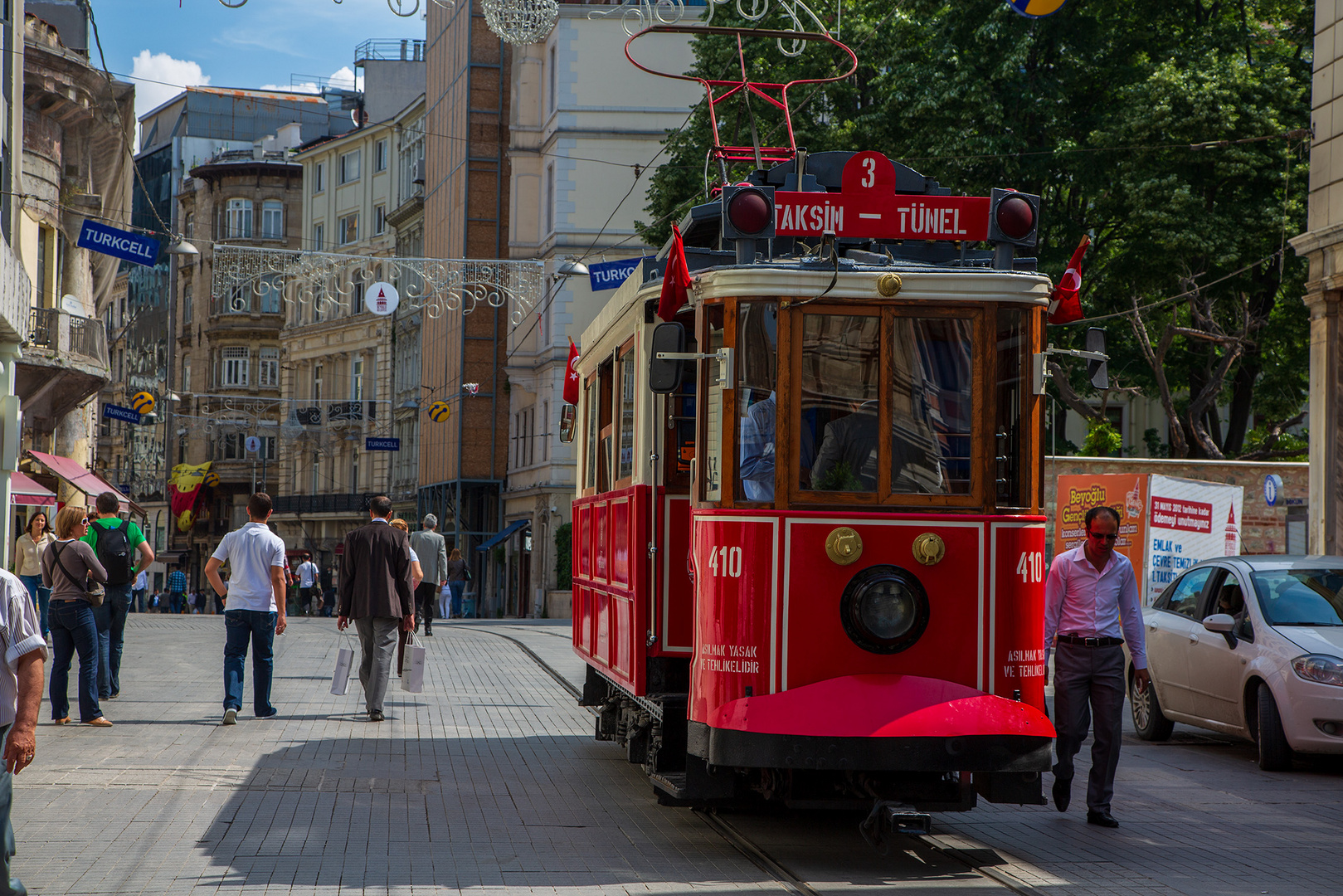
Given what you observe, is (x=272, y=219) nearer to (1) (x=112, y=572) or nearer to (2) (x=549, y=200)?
(2) (x=549, y=200)

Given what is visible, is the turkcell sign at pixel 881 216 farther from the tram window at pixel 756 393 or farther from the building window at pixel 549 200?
the building window at pixel 549 200

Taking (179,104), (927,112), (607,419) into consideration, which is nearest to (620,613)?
(607,419)

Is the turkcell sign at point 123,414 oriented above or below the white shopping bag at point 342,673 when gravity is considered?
above

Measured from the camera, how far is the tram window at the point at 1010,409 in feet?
26.7

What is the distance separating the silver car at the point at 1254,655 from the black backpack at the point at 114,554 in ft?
29.2

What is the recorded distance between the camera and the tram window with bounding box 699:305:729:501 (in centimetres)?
815

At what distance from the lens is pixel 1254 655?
40.2 feet

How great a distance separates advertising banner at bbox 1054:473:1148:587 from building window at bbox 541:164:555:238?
1318 inches

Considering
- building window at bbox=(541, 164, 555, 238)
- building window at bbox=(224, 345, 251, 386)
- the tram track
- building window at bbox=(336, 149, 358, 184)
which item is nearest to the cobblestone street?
the tram track

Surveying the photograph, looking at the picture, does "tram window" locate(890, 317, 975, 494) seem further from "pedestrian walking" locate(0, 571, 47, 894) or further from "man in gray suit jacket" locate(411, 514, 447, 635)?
"man in gray suit jacket" locate(411, 514, 447, 635)

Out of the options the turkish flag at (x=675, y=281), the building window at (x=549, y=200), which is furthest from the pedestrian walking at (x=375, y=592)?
the building window at (x=549, y=200)

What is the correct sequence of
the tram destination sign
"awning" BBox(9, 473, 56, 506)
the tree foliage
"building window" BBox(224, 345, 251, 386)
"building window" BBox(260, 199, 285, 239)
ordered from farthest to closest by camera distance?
"building window" BBox(224, 345, 251, 386), "building window" BBox(260, 199, 285, 239), "awning" BBox(9, 473, 56, 506), the tree foliage, the tram destination sign

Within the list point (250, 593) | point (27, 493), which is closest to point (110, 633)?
point (250, 593)

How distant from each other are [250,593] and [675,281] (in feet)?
20.8
